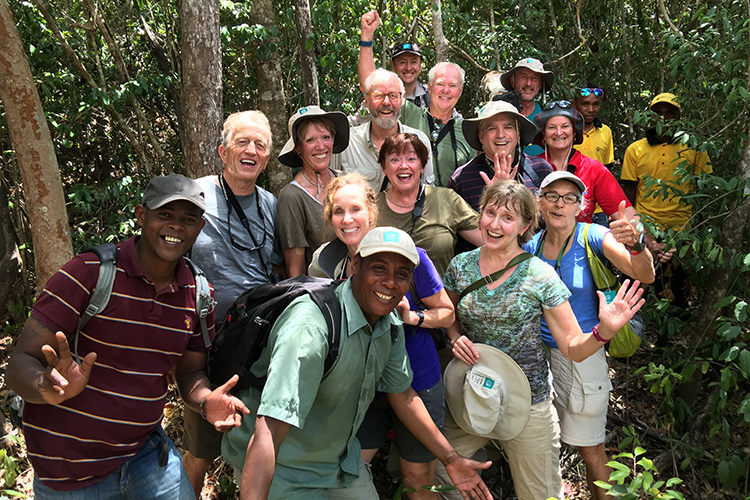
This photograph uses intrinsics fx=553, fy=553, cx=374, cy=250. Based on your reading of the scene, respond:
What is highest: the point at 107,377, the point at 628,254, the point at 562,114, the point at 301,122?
the point at 301,122

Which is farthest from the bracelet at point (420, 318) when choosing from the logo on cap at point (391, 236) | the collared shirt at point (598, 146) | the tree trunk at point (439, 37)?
the tree trunk at point (439, 37)

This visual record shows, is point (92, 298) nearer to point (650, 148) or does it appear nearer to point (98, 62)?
point (98, 62)

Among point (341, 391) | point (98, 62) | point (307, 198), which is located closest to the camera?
point (341, 391)

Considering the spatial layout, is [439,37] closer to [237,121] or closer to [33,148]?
[237,121]

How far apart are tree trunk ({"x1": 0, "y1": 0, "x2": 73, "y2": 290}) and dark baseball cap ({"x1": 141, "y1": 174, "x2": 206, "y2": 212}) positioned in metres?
2.26

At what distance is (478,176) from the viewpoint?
4.35 metres

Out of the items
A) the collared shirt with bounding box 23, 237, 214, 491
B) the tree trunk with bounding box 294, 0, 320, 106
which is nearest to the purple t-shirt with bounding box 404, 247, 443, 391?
the collared shirt with bounding box 23, 237, 214, 491

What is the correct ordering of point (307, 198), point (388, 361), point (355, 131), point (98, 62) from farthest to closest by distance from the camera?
point (98, 62)
point (355, 131)
point (307, 198)
point (388, 361)

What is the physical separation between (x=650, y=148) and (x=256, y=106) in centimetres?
526

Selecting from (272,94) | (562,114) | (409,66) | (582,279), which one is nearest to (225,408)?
(582,279)

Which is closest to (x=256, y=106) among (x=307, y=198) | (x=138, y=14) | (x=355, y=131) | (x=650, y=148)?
(x=138, y=14)

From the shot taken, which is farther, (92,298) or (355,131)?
(355,131)

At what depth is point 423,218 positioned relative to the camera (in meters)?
3.84

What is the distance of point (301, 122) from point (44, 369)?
2.45 m
